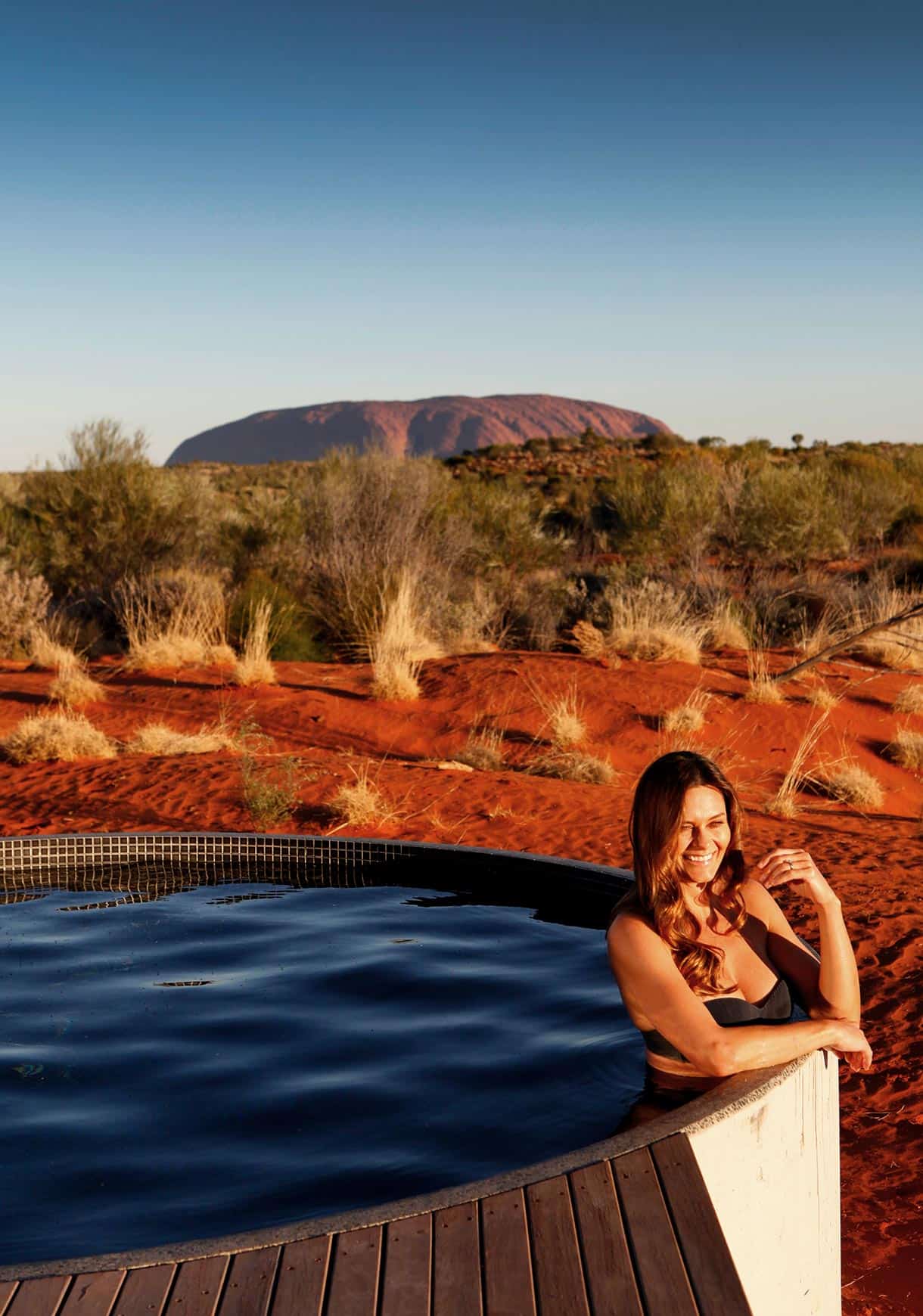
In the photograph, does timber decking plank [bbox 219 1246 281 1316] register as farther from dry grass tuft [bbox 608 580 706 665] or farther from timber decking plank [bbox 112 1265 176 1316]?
dry grass tuft [bbox 608 580 706 665]

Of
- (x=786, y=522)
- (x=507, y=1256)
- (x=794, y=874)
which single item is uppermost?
(x=786, y=522)

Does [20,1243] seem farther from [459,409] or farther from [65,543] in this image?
[459,409]

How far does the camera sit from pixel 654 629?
16.2 meters

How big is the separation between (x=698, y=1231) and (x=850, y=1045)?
941 mm

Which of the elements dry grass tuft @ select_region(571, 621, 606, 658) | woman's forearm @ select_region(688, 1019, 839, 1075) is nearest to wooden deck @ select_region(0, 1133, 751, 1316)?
woman's forearm @ select_region(688, 1019, 839, 1075)

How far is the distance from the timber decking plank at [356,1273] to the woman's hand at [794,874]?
4.48 ft

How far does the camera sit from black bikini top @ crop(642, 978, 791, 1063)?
3.50m

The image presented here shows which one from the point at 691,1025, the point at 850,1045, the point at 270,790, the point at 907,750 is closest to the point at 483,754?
the point at 270,790

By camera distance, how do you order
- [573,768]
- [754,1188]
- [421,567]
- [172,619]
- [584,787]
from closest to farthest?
[754,1188] → [584,787] → [573,768] → [172,619] → [421,567]

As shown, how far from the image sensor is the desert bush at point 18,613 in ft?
58.0

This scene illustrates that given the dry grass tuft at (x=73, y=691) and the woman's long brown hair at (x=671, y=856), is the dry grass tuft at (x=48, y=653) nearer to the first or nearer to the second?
the dry grass tuft at (x=73, y=691)

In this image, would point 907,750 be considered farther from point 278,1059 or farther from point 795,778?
point 278,1059

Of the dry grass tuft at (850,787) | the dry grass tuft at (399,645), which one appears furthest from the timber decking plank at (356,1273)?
the dry grass tuft at (399,645)

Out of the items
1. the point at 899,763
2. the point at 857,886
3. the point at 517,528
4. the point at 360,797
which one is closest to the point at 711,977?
the point at 857,886
